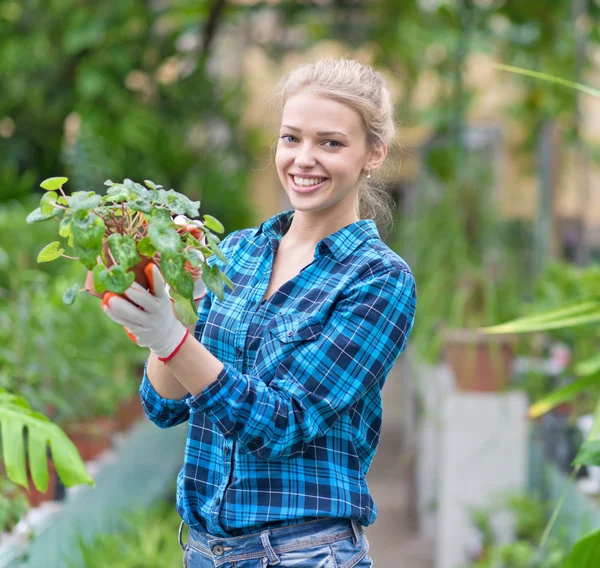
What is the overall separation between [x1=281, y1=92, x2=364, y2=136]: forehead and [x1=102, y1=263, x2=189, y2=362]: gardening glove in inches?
13.3

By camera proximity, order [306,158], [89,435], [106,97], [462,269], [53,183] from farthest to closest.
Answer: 1. [106,97]
2. [462,269]
3. [89,435]
4. [306,158]
5. [53,183]

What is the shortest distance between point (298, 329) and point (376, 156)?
31cm

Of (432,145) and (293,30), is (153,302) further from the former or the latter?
(293,30)

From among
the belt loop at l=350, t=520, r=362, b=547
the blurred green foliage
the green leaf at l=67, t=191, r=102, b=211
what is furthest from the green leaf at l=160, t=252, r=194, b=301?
the blurred green foliage

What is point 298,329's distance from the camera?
3.96 feet

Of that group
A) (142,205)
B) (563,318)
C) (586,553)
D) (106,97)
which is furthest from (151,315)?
(106,97)

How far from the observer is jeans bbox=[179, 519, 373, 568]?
1.21 meters

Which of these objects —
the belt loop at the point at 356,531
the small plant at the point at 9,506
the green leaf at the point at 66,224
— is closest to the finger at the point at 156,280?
the green leaf at the point at 66,224

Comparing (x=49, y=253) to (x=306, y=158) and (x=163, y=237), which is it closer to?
(x=163, y=237)

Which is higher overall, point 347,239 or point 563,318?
point 347,239

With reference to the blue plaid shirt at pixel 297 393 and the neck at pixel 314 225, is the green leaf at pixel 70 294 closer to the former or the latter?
the blue plaid shirt at pixel 297 393

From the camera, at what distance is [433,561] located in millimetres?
4020

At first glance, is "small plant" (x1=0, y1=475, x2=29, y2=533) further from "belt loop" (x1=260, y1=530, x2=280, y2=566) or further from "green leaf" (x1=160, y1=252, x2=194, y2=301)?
"green leaf" (x1=160, y1=252, x2=194, y2=301)

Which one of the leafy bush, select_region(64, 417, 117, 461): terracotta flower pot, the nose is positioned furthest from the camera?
select_region(64, 417, 117, 461): terracotta flower pot
